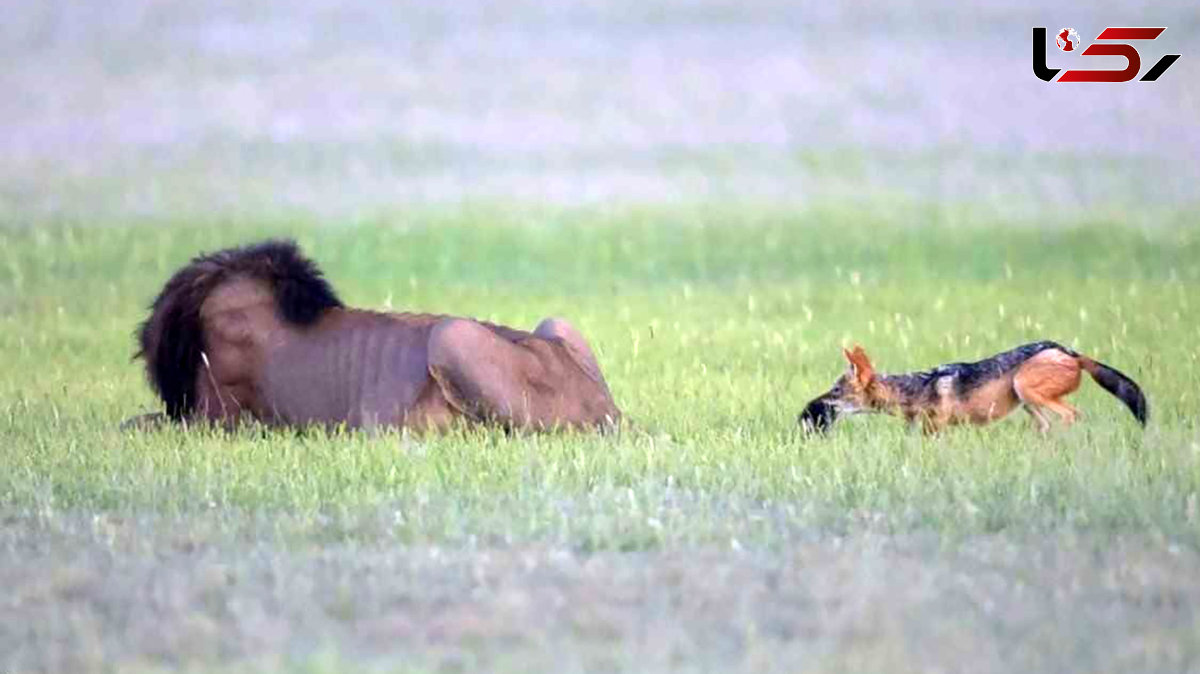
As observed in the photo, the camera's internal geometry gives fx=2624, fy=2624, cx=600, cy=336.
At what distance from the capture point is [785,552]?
954 cm

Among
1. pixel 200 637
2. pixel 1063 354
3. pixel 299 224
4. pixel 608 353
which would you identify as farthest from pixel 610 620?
pixel 299 224

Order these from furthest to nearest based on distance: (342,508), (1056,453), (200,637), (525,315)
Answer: (525,315)
(1056,453)
(342,508)
(200,637)

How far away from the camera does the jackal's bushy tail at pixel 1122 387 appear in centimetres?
1220

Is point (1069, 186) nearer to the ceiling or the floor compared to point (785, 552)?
nearer to the ceiling

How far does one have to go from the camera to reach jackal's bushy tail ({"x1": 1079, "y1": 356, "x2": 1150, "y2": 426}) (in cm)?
1220

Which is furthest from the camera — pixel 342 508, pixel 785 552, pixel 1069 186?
pixel 1069 186

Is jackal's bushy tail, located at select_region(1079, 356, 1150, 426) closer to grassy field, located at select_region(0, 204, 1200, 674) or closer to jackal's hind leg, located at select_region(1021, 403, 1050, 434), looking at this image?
grassy field, located at select_region(0, 204, 1200, 674)

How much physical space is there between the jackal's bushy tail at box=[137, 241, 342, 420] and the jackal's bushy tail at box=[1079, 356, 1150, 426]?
3756 mm

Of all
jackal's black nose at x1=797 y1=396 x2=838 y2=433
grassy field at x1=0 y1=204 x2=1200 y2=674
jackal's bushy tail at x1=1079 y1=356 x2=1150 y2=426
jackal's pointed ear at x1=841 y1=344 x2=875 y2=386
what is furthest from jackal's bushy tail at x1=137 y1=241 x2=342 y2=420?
jackal's bushy tail at x1=1079 y1=356 x2=1150 y2=426

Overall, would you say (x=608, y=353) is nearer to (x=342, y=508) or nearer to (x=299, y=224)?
(x=342, y=508)

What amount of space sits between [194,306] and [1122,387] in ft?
14.6

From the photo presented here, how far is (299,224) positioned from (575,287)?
6666mm

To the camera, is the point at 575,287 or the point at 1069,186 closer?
the point at 575,287

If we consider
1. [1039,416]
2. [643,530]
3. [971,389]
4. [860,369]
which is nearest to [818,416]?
[860,369]
